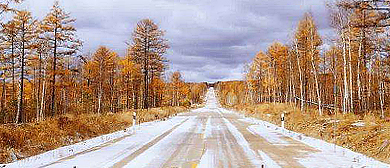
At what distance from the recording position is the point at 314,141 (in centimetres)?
1315

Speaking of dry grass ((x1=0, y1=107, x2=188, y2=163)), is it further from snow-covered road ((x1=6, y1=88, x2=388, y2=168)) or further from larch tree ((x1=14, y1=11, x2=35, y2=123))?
larch tree ((x1=14, y1=11, x2=35, y2=123))

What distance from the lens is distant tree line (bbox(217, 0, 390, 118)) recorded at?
1919cm

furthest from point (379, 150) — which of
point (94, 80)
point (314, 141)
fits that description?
point (94, 80)

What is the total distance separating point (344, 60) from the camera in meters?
22.5

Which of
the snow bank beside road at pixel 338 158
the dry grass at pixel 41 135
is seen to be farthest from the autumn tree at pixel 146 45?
the snow bank beside road at pixel 338 158

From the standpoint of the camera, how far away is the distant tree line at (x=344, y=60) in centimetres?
1919

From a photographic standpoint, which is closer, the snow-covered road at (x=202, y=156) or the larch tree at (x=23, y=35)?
the snow-covered road at (x=202, y=156)

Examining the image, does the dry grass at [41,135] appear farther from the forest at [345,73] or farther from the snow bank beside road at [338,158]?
the forest at [345,73]

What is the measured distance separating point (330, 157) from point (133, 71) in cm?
4546

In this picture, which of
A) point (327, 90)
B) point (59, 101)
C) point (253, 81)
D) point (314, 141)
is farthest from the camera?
point (253, 81)

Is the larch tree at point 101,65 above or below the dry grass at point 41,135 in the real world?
above

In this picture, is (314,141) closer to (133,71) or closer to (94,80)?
(133,71)

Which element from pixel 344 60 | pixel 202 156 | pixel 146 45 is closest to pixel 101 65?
pixel 146 45

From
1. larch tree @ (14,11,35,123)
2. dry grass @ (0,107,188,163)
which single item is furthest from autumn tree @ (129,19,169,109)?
dry grass @ (0,107,188,163)
